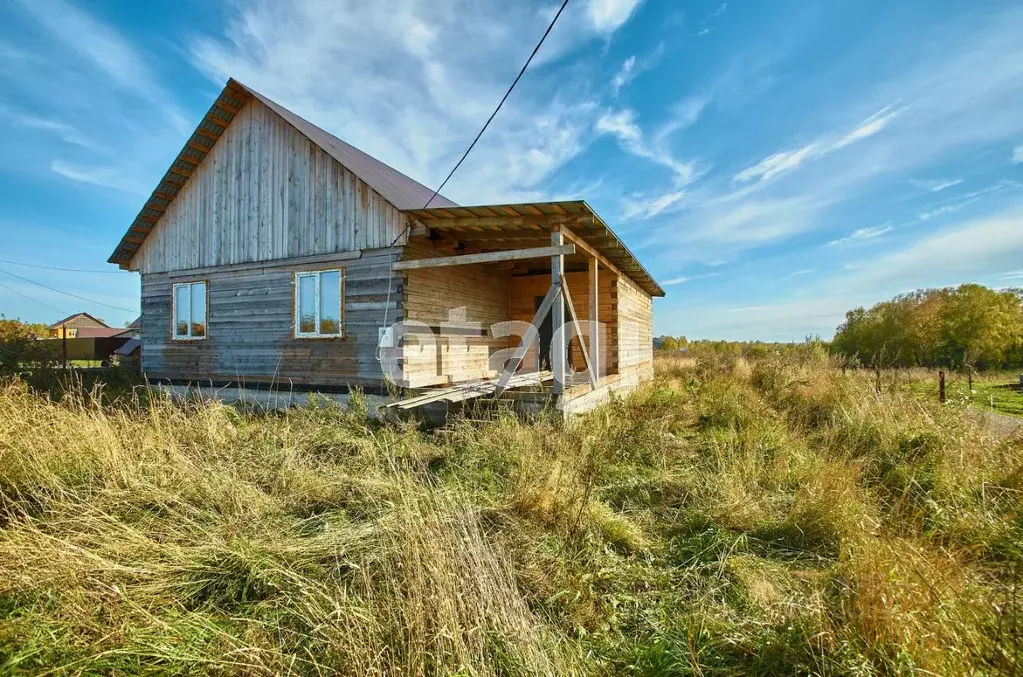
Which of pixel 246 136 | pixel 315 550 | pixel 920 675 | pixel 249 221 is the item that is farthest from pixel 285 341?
pixel 920 675

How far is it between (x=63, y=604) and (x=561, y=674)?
2811mm

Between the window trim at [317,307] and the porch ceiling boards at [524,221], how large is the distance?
247cm

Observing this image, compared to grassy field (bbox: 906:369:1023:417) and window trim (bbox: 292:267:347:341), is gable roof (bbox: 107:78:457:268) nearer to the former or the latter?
window trim (bbox: 292:267:347:341)

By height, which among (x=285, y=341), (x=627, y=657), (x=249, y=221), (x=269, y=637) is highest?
(x=249, y=221)

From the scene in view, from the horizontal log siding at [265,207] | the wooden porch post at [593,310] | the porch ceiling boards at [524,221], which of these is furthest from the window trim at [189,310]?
the wooden porch post at [593,310]

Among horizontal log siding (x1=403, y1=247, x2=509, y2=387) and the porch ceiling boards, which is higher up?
the porch ceiling boards

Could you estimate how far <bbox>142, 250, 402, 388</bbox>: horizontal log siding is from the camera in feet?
29.6

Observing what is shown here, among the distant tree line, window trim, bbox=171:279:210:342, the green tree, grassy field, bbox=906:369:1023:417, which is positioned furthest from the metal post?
the green tree

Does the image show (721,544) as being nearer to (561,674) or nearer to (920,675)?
(920,675)

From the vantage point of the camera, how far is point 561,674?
211 cm

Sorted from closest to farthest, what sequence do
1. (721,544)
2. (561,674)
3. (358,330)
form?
(561,674) → (721,544) → (358,330)

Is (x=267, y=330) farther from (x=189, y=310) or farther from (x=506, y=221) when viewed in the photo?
(x=506, y=221)

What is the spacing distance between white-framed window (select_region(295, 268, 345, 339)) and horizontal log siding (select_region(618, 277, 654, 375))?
715 cm

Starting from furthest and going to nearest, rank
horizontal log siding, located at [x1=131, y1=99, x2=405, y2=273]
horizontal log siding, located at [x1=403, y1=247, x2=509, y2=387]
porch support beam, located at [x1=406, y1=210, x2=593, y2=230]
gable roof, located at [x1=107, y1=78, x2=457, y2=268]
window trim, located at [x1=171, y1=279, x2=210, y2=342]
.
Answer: window trim, located at [x1=171, y1=279, x2=210, y2=342]
gable roof, located at [x1=107, y1=78, x2=457, y2=268]
horizontal log siding, located at [x1=131, y1=99, x2=405, y2=273]
horizontal log siding, located at [x1=403, y1=247, x2=509, y2=387]
porch support beam, located at [x1=406, y1=210, x2=593, y2=230]
